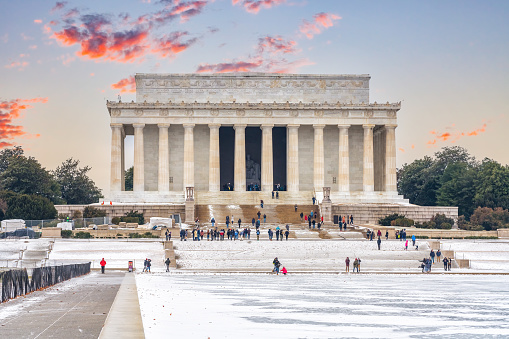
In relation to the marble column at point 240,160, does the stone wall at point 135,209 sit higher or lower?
lower

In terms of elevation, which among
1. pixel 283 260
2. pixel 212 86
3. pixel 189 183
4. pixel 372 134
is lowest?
pixel 283 260

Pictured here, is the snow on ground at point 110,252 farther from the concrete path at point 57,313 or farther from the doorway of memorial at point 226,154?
the doorway of memorial at point 226,154

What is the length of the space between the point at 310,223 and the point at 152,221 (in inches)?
623

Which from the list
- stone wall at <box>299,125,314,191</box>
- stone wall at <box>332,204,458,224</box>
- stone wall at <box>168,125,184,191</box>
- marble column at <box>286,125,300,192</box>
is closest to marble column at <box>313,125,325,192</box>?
stone wall at <box>299,125,314,191</box>

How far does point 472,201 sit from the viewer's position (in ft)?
316

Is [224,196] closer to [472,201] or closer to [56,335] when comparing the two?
[472,201]

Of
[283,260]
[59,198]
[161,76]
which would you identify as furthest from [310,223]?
[59,198]

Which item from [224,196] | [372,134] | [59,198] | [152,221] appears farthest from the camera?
[59,198]

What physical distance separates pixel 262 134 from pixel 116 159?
19024 millimetres

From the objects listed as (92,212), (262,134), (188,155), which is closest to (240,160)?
(262,134)

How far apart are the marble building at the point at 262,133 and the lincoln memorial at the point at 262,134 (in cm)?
13

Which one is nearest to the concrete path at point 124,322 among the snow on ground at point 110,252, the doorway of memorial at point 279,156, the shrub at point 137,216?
the snow on ground at point 110,252

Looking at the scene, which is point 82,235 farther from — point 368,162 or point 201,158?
point 368,162

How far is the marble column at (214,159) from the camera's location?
3558 inches
